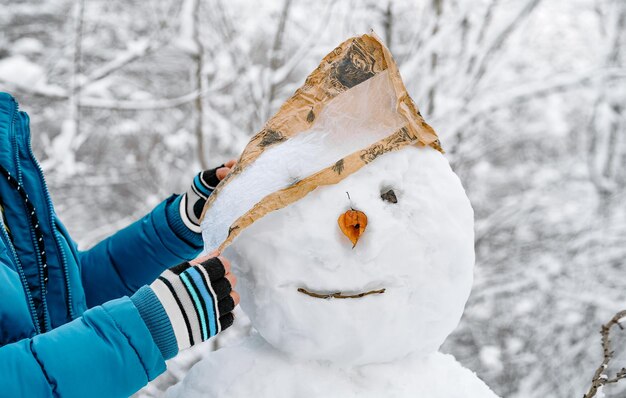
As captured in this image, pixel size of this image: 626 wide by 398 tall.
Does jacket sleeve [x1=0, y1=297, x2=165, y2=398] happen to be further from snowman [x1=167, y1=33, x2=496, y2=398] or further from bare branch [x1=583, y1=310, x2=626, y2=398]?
bare branch [x1=583, y1=310, x2=626, y2=398]

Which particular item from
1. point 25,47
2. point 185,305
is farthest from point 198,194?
point 25,47

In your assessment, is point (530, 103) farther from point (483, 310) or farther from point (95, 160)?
point (95, 160)

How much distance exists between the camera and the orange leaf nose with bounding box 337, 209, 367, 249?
78 centimetres

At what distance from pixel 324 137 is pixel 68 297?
54 centimetres

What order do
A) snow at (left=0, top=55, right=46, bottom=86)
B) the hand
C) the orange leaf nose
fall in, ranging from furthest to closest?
snow at (left=0, top=55, right=46, bottom=86)
the hand
the orange leaf nose

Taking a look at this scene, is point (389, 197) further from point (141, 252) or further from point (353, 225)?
point (141, 252)

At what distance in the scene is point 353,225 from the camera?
0.78 meters

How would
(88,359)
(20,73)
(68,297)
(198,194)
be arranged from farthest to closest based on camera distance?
(20,73) → (198,194) → (68,297) → (88,359)

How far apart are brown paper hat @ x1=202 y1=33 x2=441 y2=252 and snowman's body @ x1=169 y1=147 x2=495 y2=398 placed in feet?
0.10

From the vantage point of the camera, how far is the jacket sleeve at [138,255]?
1.24 metres

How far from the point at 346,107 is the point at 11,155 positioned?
1.98 ft

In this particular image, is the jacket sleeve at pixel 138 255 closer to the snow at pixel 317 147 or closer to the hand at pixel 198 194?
the hand at pixel 198 194

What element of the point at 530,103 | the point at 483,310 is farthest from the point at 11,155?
the point at 530,103

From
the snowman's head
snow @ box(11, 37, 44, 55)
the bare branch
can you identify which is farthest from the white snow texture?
snow @ box(11, 37, 44, 55)
